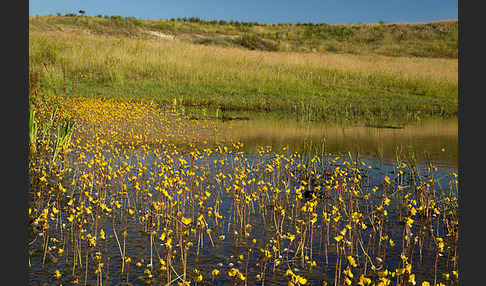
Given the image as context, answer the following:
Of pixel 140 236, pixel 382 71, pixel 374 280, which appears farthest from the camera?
pixel 382 71

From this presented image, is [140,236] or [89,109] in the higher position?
[89,109]

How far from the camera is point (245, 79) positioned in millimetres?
23906

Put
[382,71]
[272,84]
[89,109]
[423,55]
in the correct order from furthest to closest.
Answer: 1. [423,55]
2. [382,71]
3. [272,84]
4. [89,109]

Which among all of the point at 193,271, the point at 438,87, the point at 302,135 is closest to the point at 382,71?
the point at 438,87

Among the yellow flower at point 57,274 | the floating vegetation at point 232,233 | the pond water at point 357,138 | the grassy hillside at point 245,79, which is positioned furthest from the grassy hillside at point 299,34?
the yellow flower at point 57,274

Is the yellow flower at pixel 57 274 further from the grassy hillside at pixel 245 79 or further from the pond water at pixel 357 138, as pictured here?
the grassy hillside at pixel 245 79

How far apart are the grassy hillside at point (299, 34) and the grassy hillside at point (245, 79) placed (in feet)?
68.6

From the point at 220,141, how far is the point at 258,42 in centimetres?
4071

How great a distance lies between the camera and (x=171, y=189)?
707 cm

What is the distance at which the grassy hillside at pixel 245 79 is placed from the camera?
19500 millimetres

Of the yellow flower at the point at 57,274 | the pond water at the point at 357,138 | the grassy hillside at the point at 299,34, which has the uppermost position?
the grassy hillside at the point at 299,34

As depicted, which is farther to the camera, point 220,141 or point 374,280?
point 220,141

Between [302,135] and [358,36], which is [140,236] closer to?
[302,135]

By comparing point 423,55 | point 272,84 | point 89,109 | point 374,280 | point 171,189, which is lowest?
point 374,280
